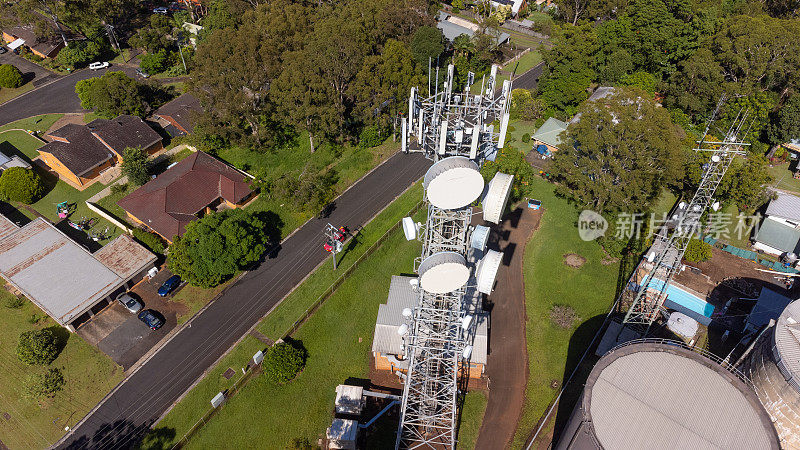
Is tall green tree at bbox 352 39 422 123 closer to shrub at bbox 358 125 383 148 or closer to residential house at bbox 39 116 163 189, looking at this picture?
shrub at bbox 358 125 383 148

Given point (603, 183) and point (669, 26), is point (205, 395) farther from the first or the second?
point (669, 26)

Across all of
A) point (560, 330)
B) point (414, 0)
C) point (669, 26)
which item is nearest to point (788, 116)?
point (669, 26)

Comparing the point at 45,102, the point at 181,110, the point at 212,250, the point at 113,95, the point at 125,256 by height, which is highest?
the point at 113,95

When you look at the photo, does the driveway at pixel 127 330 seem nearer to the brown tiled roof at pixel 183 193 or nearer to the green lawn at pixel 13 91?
the brown tiled roof at pixel 183 193

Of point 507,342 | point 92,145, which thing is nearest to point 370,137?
point 507,342

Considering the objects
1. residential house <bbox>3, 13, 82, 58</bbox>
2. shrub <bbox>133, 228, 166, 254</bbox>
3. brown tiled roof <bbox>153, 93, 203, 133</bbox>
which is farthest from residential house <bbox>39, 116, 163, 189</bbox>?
residential house <bbox>3, 13, 82, 58</bbox>

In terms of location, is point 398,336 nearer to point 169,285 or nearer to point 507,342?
point 507,342

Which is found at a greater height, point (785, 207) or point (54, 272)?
point (785, 207)
